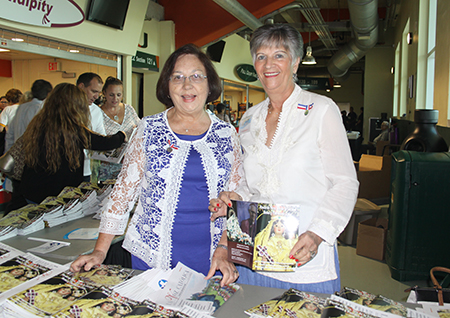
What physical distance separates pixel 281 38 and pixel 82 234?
1.64 meters

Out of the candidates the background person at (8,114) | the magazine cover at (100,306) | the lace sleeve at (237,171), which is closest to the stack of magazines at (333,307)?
the magazine cover at (100,306)

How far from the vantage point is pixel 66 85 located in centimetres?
271

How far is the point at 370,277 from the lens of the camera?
359 centimetres

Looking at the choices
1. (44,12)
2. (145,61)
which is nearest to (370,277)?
(44,12)

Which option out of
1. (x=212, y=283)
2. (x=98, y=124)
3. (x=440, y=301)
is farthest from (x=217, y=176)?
(x=98, y=124)

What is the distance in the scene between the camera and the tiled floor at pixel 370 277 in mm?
3273

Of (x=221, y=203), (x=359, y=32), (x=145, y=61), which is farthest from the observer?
(x=359, y=32)

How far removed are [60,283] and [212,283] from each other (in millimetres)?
572

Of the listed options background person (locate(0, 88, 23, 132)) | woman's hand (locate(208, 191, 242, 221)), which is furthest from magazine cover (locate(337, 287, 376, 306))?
background person (locate(0, 88, 23, 132))

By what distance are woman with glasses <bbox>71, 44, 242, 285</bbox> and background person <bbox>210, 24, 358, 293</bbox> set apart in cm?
17

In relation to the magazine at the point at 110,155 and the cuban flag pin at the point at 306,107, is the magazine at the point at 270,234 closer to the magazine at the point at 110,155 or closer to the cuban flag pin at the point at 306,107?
the cuban flag pin at the point at 306,107

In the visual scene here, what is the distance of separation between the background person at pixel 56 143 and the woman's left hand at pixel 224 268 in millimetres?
1635

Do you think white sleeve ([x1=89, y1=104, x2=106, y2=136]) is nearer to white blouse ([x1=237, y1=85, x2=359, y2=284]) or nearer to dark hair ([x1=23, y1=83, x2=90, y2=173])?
dark hair ([x1=23, y1=83, x2=90, y2=173])

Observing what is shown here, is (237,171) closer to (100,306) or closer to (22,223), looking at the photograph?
(100,306)
